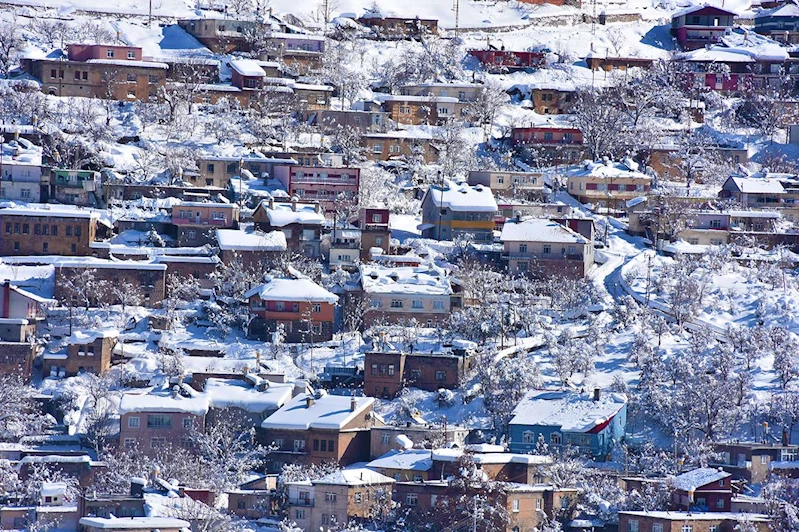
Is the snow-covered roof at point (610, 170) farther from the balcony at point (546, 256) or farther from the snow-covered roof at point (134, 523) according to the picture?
the snow-covered roof at point (134, 523)

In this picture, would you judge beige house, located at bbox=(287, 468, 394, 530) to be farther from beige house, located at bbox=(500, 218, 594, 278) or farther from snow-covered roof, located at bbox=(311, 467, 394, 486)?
beige house, located at bbox=(500, 218, 594, 278)

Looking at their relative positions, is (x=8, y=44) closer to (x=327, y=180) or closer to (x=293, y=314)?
(x=327, y=180)

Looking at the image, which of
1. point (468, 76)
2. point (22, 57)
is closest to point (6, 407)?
point (22, 57)

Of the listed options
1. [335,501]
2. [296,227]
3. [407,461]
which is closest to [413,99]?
[296,227]

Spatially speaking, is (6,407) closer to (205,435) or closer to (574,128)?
(205,435)

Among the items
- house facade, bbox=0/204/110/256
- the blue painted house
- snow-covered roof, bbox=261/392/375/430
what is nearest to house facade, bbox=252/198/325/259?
house facade, bbox=0/204/110/256

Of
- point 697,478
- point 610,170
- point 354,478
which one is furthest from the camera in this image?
point 610,170
